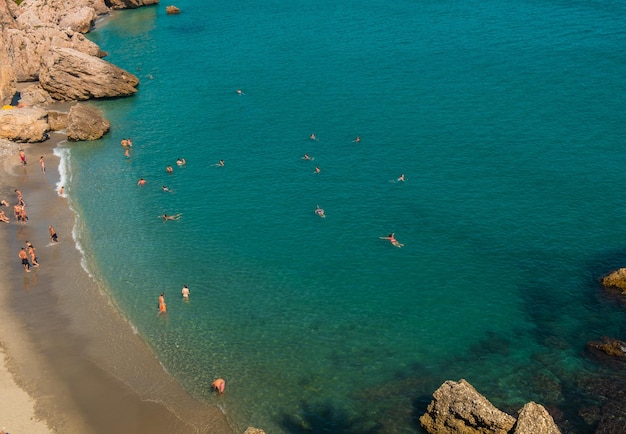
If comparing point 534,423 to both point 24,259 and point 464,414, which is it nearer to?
point 464,414

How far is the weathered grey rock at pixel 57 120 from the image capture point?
3164 inches

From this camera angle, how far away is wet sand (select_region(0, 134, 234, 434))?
38000 mm

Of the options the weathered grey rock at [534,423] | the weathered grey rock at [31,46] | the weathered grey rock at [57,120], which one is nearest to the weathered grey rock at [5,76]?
the weathered grey rock at [31,46]

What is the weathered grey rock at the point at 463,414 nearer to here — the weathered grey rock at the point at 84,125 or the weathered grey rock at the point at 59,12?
the weathered grey rock at the point at 84,125

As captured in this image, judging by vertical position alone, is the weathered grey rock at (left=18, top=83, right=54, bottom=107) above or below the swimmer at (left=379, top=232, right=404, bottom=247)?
below

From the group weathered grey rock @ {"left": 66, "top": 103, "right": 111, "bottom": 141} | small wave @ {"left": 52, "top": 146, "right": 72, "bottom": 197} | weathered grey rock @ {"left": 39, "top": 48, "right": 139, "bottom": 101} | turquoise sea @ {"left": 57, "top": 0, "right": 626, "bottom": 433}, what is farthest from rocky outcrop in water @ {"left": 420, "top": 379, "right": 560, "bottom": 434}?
weathered grey rock @ {"left": 39, "top": 48, "right": 139, "bottom": 101}

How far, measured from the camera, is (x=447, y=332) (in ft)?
151

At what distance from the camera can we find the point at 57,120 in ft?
266

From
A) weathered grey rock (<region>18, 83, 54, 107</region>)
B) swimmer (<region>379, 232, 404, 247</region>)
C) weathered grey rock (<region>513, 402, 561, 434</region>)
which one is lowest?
weathered grey rock (<region>18, 83, 54, 107</region>)

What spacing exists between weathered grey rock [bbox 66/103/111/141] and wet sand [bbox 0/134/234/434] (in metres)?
20.3

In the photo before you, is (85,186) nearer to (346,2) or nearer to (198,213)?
(198,213)

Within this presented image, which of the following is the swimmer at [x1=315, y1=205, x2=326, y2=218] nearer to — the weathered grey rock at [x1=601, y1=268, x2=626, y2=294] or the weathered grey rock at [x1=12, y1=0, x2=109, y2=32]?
the weathered grey rock at [x1=601, y1=268, x2=626, y2=294]

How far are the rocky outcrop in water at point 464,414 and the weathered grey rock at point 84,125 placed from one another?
55056 millimetres

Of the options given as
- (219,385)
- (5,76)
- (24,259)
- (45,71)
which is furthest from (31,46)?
(219,385)
